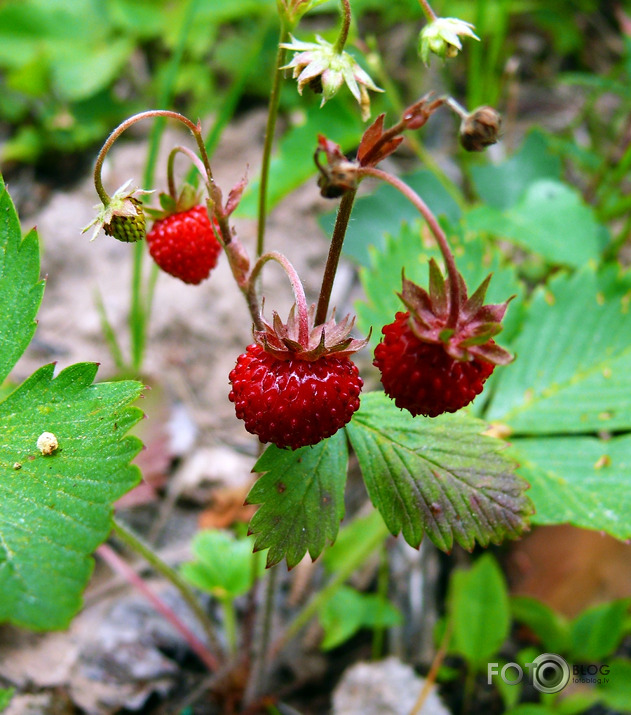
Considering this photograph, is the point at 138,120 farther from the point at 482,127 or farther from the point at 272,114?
the point at 482,127

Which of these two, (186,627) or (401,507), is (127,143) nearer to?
(186,627)

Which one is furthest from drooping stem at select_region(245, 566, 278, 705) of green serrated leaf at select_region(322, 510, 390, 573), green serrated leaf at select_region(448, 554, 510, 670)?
green serrated leaf at select_region(448, 554, 510, 670)

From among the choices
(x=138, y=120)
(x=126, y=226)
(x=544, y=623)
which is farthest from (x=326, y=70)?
(x=544, y=623)

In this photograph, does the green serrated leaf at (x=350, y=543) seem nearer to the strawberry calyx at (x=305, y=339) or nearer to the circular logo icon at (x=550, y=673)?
the circular logo icon at (x=550, y=673)

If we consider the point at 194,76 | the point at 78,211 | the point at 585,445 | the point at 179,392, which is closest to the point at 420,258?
the point at 585,445

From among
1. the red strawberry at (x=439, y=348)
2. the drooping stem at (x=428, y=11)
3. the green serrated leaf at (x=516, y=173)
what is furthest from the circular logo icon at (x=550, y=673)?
the drooping stem at (x=428, y=11)
